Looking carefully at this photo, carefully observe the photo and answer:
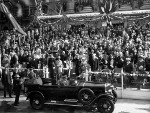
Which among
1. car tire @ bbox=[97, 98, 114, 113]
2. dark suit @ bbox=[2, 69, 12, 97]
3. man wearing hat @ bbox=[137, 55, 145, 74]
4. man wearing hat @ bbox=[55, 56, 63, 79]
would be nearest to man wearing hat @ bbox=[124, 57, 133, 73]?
man wearing hat @ bbox=[137, 55, 145, 74]

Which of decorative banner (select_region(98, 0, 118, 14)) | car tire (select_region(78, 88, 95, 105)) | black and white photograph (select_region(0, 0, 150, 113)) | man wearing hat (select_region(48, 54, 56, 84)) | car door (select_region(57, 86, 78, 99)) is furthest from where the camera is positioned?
decorative banner (select_region(98, 0, 118, 14))


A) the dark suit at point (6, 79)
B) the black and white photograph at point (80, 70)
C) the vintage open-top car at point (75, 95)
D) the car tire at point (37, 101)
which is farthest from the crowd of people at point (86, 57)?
the car tire at point (37, 101)

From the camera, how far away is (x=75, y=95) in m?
10.5

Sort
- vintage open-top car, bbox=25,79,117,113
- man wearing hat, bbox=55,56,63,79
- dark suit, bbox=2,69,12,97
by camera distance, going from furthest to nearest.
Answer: man wearing hat, bbox=55,56,63,79 < dark suit, bbox=2,69,12,97 < vintage open-top car, bbox=25,79,117,113

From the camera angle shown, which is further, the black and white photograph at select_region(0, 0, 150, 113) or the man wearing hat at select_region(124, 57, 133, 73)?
the man wearing hat at select_region(124, 57, 133, 73)

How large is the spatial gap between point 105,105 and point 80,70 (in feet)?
12.0

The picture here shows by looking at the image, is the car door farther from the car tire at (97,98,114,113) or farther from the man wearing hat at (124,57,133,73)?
the man wearing hat at (124,57,133,73)

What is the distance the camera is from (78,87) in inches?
409

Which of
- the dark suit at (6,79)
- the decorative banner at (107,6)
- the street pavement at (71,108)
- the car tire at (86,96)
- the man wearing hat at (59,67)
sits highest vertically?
the decorative banner at (107,6)

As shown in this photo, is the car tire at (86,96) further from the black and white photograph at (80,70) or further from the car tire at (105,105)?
the car tire at (105,105)

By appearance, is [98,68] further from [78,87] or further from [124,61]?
[78,87]

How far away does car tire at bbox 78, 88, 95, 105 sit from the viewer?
10.2m

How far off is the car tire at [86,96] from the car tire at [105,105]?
0.38 m

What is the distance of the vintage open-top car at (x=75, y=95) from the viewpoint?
9.98 m
